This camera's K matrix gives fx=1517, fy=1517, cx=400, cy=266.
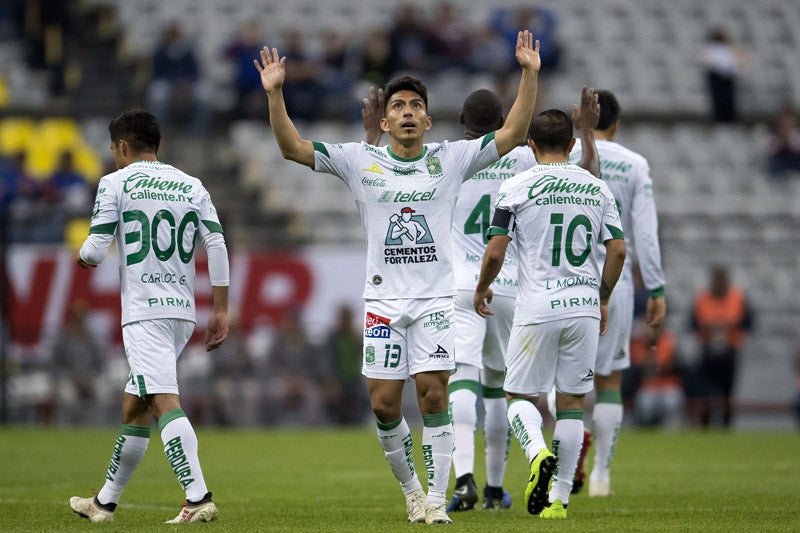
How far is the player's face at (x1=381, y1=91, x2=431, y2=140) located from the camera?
8758mm

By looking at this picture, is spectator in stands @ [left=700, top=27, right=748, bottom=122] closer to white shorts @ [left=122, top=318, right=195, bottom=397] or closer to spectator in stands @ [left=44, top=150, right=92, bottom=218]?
spectator in stands @ [left=44, top=150, right=92, bottom=218]

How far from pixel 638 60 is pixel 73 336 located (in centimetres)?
1262

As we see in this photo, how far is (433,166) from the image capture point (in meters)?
8.81

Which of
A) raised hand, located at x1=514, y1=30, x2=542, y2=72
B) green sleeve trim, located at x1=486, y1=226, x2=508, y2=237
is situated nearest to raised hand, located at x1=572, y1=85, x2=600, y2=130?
raised hand, located at x1=514, y1=30, x2=542, y2=72

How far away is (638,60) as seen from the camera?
28312 millimetres

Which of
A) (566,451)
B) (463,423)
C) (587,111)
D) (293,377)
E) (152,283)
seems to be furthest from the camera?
(293,377)

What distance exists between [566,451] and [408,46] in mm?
16631

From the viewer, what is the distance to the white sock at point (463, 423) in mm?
10031

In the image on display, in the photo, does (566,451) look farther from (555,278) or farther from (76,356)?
(76,356)

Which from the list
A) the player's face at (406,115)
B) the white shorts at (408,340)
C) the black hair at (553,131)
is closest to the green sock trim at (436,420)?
the white shorts at (408,340)

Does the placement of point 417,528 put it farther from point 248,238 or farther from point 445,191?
point 248,238

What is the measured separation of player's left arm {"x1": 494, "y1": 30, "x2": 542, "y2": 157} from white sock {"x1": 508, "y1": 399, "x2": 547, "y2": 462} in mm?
1511

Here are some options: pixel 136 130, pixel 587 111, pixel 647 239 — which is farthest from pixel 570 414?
pixel 136 130

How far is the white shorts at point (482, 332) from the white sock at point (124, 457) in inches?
91.0
